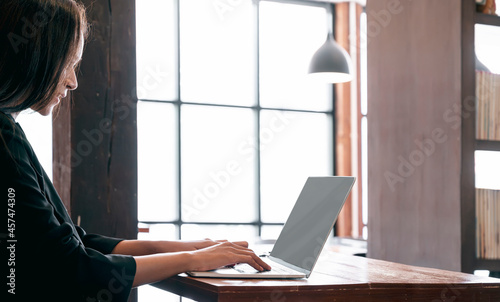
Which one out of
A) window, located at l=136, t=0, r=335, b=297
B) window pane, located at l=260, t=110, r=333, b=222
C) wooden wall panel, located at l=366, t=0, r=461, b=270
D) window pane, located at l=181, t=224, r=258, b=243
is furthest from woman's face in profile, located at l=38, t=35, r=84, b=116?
window pane, located at l=260, t=110, r=333, b=222

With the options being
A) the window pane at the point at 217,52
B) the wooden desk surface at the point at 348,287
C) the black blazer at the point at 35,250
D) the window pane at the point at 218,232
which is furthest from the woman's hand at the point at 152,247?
the window pane at the point at 217,52

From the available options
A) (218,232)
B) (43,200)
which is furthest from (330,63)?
(43,200)

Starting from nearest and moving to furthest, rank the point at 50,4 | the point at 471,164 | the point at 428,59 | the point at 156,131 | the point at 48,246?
the point at 48,246, the point at 50,4, the point at 471,164, the point at 428,59, the point at 156,131

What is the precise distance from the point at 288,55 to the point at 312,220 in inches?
210

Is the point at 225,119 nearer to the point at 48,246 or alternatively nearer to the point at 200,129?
the point at 200,129

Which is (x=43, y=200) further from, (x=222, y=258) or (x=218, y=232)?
(x=218, y=232)

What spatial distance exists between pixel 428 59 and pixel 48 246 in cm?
195

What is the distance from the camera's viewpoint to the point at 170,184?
6102mm

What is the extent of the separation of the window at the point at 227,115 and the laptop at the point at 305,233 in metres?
4.20

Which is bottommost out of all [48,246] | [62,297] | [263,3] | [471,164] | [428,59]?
[62,297]

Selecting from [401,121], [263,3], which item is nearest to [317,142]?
[263,3]

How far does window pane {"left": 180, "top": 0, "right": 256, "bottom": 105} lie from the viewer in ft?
20.5

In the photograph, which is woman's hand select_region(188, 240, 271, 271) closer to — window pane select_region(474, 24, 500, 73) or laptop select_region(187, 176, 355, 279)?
laptop select_region(187, 176, 355, 279)

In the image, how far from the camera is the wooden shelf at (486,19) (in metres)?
2.52
